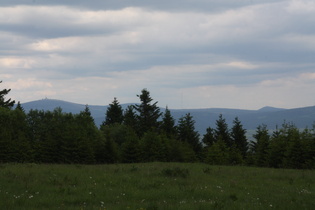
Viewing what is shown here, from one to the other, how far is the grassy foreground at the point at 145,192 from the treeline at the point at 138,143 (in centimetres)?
1681

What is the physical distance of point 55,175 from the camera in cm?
1526

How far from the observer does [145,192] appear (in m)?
12.3

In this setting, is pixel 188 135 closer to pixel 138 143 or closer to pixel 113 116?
pixel 113 116

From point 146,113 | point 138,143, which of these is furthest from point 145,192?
point 146,113

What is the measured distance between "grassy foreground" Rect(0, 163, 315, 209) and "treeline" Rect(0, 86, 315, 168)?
662 inches

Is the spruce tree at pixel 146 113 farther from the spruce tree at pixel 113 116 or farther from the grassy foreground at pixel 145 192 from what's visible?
the grassy foreground at pixel 145 192

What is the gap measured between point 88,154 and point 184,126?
4038 centimetres

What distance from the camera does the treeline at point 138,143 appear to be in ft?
143

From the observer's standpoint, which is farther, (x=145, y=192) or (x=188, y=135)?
(x=188, y=135)

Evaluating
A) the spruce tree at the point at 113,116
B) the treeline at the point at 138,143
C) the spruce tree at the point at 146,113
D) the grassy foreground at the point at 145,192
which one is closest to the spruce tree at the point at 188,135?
the treeline at the point at 138,143

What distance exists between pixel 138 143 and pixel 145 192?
40455mm

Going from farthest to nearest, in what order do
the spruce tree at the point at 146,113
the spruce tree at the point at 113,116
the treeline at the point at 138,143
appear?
the spruce tree at the point at 113,116 → the spruce tree at the point at 146,113 → the treeline at the point at 138,143

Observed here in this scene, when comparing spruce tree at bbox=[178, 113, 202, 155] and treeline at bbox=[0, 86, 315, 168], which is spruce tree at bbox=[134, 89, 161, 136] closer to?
treeline at bbox=[0, 86, 315, 168]

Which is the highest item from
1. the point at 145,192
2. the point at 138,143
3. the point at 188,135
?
the point at 145,192
